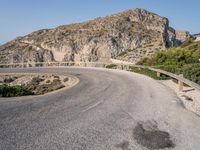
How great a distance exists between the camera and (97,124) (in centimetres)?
854

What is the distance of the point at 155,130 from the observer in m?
8.09

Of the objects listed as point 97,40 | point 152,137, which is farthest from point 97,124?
point 97,40

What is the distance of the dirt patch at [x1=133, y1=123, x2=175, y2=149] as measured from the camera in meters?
6.85

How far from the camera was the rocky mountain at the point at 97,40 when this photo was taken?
84312 millimetres

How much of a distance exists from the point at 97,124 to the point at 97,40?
7900 cm

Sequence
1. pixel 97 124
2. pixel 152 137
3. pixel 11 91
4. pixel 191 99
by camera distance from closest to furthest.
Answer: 1. pixel 152 137
2. pixel 97 124
3. pixel 191 99
4. pixel 11 91

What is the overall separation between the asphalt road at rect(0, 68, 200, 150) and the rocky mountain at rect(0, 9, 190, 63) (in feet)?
220

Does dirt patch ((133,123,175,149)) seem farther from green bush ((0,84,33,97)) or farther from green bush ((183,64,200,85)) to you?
green bush ((0,84,33,97))

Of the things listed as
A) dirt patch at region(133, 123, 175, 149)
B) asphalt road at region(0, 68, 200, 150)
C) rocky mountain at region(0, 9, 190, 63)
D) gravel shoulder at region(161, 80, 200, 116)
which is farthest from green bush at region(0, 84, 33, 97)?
rocky mountain at region(0, 9, 190, 63)

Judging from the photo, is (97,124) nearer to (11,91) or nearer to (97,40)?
(11,91)

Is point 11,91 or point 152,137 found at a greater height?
point 152,137

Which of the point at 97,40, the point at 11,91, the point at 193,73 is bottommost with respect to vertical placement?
the point at 11,91

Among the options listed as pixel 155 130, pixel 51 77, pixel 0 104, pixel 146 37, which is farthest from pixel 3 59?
pixel 155 130

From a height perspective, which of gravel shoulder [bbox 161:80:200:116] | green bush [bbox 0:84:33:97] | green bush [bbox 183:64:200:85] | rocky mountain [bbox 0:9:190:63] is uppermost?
rocky mountain [bbox 0:9:190:63]
